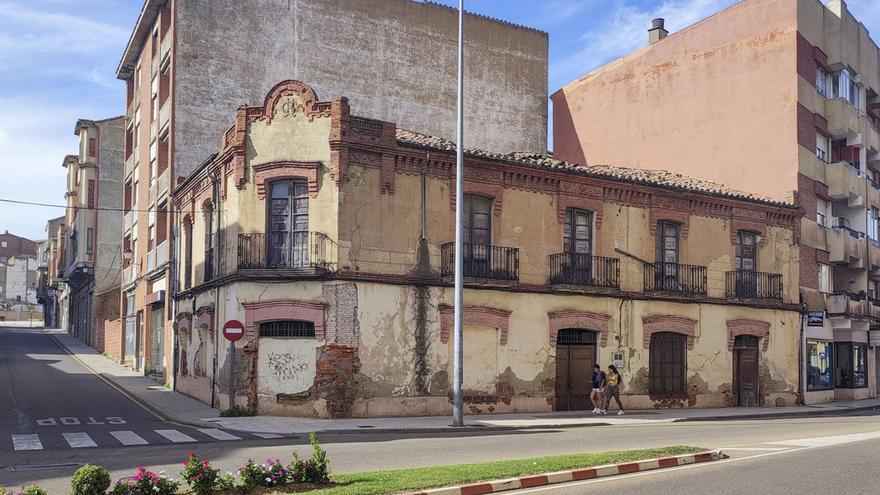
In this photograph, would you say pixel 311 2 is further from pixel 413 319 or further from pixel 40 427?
pixel 40 427

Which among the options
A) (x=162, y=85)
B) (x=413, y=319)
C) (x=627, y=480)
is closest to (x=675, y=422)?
(x=413, y=319)

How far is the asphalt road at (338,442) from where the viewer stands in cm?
1298

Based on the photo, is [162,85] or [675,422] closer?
[675,422]

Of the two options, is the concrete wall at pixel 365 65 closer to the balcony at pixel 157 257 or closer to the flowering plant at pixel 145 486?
the balcony at pixel 157 257

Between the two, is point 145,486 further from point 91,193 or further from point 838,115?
point 91,193

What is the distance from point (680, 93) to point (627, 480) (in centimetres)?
2921

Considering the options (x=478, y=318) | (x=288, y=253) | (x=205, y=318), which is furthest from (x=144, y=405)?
(x=478, y=318)

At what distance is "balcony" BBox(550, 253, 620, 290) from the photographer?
26344mm

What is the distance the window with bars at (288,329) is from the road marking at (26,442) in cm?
695

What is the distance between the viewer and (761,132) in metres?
34.4

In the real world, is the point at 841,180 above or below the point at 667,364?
above

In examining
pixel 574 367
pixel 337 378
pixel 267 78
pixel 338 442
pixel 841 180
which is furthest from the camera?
pixel 841 180

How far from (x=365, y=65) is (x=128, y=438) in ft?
76.4

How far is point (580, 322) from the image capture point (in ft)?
87.2
